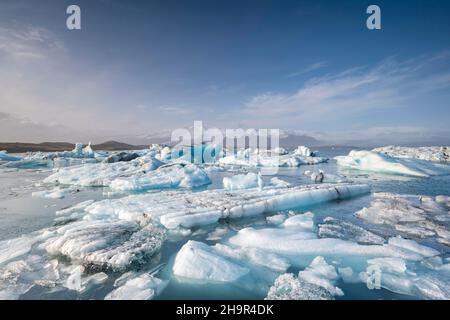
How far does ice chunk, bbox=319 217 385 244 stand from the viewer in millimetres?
4926

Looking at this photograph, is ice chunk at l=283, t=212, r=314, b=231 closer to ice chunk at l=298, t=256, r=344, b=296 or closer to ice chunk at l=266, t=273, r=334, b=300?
ice chunk at l=298, t=256, r=344, b=296

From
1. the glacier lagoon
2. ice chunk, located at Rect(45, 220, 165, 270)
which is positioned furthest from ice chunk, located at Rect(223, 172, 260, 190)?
ice chunk, located at Rect(45, 220, 165, 270)

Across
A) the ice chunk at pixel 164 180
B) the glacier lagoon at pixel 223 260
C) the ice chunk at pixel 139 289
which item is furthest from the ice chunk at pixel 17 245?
the ice chunk at pixel 164 180

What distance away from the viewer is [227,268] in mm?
3654

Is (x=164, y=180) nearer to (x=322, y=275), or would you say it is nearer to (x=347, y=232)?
(x=347, y=232)

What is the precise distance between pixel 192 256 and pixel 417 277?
3.29m

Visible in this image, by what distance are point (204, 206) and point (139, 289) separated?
3635 millimetres

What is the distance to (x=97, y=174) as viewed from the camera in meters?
14.1

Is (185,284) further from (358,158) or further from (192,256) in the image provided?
(358,158)

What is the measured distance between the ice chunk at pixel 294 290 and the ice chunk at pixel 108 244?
220 cm

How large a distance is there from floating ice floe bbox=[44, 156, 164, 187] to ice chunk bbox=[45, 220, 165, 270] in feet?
27.2

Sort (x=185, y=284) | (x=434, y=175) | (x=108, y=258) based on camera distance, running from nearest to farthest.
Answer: (x=185, y=284)
(x=108, y=258)
(x=434, y=175)

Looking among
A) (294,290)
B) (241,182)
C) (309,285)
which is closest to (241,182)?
(241,182)
